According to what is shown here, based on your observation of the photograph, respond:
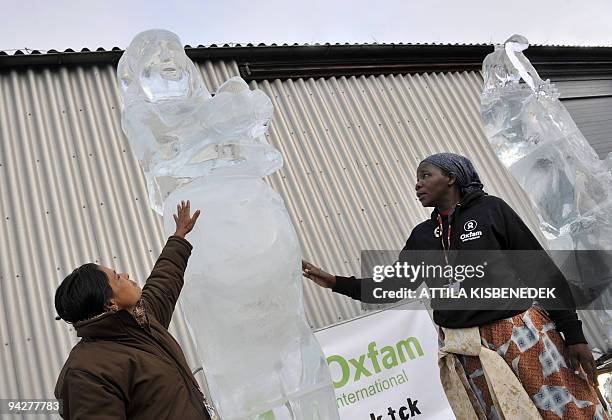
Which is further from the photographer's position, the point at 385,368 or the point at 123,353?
the point at 385,368

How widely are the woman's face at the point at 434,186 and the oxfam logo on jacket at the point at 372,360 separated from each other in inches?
60.9

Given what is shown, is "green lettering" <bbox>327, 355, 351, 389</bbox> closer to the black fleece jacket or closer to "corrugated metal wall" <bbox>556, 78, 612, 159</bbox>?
the black fleece jacket

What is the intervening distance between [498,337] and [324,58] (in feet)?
12.4

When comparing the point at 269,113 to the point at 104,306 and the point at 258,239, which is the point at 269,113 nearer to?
the point at 258,239

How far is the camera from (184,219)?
60.7 inches

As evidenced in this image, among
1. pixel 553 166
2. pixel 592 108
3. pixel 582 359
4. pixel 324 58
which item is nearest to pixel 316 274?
pixel 582 359

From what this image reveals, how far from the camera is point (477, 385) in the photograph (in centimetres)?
195

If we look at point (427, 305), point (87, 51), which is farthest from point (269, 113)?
point (87, 51)

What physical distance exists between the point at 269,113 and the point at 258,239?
0.45m

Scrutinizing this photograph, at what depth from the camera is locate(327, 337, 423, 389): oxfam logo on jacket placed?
3320 mm

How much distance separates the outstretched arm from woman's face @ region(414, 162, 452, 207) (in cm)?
103

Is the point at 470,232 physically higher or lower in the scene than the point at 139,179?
lower

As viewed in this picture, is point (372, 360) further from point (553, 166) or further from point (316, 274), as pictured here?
point (553, 166)

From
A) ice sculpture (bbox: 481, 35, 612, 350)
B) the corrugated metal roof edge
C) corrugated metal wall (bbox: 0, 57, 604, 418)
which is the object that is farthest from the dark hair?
the corrugated metal roof edge
